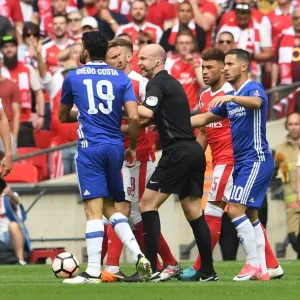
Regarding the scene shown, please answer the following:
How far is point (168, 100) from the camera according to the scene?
43.8 ft

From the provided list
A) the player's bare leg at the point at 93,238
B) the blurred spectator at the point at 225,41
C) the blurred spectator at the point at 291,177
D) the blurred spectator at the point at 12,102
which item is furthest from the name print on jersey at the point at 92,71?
the blurred spectator at the point at 12,102

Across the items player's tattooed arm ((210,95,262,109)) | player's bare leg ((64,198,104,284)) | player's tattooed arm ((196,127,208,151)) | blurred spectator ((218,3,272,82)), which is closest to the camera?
player's bare leg ((64,198,104,284))

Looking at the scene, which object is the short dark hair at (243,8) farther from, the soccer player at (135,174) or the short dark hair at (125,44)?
the short dark hair at (125,44)

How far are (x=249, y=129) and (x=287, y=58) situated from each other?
8083 mm

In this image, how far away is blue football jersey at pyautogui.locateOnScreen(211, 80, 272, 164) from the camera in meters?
13.5

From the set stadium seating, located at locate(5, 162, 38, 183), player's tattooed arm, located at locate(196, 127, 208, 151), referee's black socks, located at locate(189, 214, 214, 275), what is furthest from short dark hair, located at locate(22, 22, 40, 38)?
referee's black socks, located at locate(189, 214, 214, 275)

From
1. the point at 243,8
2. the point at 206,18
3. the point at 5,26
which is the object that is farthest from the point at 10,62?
the point at 243,8

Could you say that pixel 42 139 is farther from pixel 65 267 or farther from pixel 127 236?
pixel 127 236

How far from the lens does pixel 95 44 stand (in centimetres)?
1278

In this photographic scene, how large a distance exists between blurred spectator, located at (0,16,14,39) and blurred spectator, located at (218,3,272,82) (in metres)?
3.85

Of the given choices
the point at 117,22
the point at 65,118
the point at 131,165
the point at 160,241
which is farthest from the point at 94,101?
the point at 117,22

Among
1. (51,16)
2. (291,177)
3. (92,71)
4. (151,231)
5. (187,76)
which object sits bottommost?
(291,177)

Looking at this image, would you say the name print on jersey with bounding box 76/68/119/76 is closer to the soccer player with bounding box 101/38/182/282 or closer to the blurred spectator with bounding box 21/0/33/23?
the soccer player with bounding box 101/38/182/282

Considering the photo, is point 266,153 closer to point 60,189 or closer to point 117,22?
point 60,189
